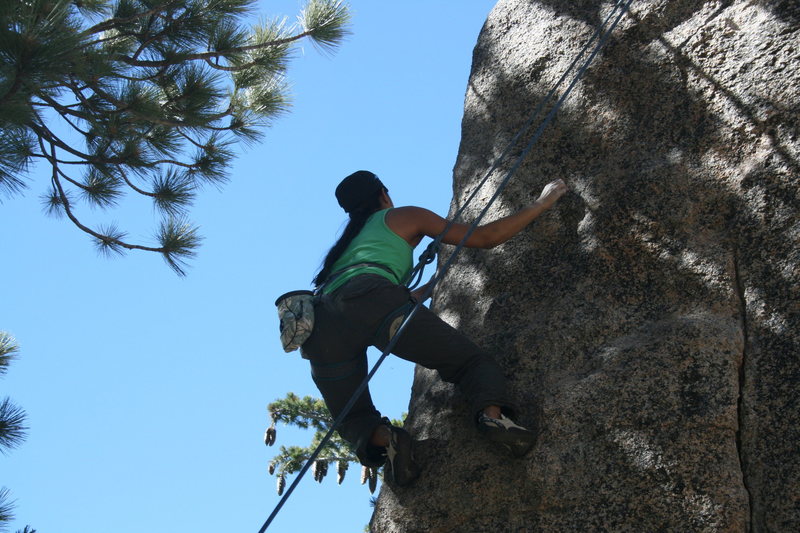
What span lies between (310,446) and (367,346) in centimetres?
616

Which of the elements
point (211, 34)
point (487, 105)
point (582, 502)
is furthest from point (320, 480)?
point (582, 502)

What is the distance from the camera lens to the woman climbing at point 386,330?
376cm


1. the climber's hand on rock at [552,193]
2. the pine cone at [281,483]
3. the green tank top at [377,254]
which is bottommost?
the green tank top at [377,254]

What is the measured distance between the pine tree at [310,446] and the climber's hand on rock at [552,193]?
19.1 ft

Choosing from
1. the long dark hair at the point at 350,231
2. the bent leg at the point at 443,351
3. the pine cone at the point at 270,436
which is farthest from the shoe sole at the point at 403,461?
the pine cone at the point at 270,436

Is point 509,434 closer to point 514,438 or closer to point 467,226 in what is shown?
point 514,438

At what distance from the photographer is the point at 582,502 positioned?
3352 mm

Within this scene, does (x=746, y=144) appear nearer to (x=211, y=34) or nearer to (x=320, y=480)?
(x=211, y=34)

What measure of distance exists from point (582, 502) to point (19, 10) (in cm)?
350

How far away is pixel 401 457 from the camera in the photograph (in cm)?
378

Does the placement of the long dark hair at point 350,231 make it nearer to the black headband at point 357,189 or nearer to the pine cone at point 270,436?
the black headband at point 357,189

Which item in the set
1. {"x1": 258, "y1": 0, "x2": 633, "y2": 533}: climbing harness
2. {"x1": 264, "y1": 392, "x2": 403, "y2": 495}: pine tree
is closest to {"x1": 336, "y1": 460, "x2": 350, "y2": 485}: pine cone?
{"x1": 264, "y1": 392, "x2": 403, "y2": 495}: pine tree

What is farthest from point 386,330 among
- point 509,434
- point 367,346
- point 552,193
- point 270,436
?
point 270,436

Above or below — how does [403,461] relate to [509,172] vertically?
below
